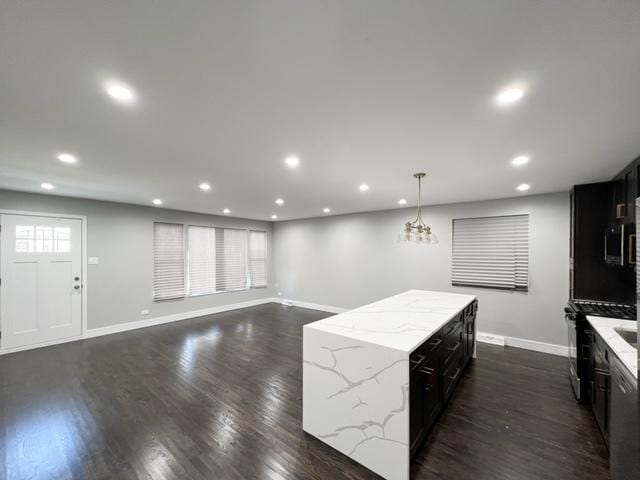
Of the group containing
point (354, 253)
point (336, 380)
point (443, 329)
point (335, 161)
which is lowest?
point (336, 380)

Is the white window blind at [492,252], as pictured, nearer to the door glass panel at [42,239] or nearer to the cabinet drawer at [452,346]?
the cabinet drawer at [452,346]

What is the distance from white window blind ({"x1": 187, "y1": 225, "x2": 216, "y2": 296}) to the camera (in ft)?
20.9

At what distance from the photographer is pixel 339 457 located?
2.01 m

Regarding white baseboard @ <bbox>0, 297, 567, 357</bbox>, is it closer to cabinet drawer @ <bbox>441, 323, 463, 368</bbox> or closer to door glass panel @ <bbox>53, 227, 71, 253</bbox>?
door glass panel @ <bbox>53, 227, 71, 253</bbox>

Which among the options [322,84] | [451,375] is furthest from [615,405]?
[322,84]

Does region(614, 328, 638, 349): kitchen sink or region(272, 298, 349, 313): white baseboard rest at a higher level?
region(614, 328, 638, 349): kitchen sink

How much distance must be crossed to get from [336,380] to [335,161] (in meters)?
2.08

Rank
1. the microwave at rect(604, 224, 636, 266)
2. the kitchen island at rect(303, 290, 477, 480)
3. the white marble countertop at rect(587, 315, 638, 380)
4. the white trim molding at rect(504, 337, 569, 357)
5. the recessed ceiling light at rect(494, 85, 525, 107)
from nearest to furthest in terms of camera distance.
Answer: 1. the recessed ceiling light at rect(494, 85, 525, 107)
2. the white marble countertop at rect(587, 315, 638, 380)
3. the kitchen island at rect(303, 290, 477, 480)
4. the microwave at rect(604, 224, 636, 266)
5. the white trim molding at rect(504, 337, 569, 357)

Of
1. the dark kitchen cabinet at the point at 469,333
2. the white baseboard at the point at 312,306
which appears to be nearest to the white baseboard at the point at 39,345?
the white baseboard at the point at 312,306

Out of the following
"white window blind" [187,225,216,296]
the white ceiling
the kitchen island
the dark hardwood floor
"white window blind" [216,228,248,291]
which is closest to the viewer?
the white ceiling

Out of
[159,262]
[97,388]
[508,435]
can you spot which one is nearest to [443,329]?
[508,435]

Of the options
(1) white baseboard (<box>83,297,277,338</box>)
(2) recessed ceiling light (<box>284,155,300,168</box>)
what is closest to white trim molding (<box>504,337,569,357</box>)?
(2) recessed ceiling light (<box>284,155,300,168</box>)

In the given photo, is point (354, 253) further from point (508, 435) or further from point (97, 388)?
point (97, 388)

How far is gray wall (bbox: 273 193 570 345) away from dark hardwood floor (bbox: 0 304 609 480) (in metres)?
0.69
